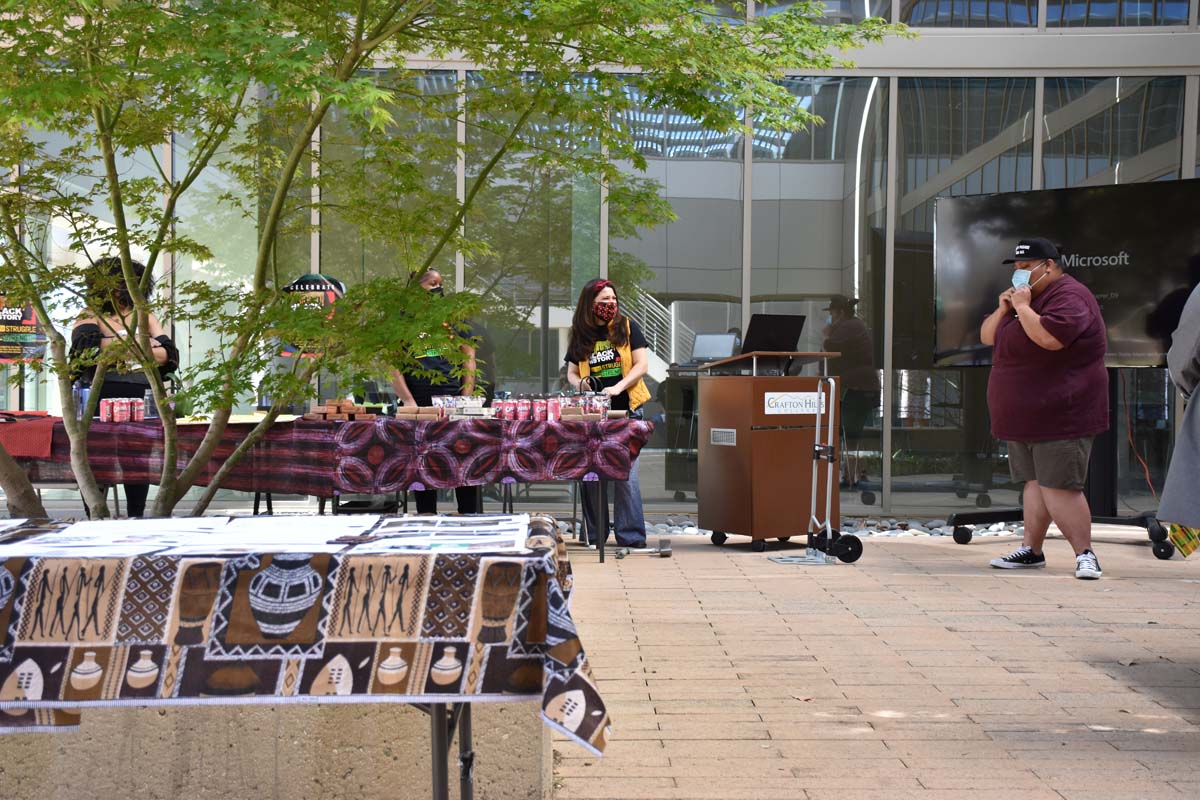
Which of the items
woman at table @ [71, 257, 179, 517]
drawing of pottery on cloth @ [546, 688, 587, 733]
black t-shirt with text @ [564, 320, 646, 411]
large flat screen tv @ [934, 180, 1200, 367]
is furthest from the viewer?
large flat screen tv @ [934, 180, 1200, 367]

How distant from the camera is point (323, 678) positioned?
7.04 feet

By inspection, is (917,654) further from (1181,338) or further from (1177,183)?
(1177,183)

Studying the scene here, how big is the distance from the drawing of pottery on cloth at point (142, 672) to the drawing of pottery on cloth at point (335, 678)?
0.29 meters

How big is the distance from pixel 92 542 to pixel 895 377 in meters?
8.61

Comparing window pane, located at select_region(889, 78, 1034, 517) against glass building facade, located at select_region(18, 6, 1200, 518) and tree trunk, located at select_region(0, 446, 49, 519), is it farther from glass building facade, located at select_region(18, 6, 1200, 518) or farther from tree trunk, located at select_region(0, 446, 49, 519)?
tree trunk, located at select_region(0, 446, 49, 519)

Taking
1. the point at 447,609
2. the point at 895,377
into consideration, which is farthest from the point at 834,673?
the point at 895,377

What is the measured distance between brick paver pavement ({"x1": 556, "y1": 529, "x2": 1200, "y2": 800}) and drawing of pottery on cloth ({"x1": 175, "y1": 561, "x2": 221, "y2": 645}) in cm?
145

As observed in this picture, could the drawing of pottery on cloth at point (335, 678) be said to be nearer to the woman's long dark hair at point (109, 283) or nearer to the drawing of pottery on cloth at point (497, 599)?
the drawing of pottery on cloth at point (497, 599)

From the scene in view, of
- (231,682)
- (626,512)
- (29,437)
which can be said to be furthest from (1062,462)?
(29,437)

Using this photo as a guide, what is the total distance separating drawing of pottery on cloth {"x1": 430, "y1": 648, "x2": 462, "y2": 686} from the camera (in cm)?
214

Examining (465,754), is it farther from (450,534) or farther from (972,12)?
(972,12)

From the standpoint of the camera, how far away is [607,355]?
25.4ft

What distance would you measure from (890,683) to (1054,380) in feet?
9.81

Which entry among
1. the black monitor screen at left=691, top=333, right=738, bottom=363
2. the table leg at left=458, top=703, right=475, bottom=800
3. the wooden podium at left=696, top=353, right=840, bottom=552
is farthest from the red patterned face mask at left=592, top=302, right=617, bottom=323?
the table leg at left=458, top=703, right=475, bottom=800
